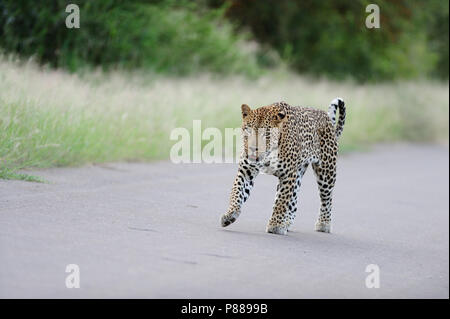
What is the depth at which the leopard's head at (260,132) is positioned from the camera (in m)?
9.69

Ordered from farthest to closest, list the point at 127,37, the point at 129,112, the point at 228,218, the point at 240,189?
the point at 127,37, the point at 129,112, the point at 228,218, the point at 240,189

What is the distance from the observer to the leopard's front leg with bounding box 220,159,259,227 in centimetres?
980

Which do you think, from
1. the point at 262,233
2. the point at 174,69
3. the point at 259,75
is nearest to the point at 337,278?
the point at 262,233

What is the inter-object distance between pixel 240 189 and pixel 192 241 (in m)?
1.06

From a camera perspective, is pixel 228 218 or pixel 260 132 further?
pixel 228 218

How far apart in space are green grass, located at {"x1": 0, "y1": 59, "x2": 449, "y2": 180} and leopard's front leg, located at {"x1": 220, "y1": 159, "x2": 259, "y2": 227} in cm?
312

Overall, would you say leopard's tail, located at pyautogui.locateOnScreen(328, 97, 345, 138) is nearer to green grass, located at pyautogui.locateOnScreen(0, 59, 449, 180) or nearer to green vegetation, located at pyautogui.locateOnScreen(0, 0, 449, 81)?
green grass, located at pyautogui.locateOnScreen(0, 59, 449, 180)

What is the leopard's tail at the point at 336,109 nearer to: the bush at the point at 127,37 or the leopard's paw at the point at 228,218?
the leopard's paw at the point at 228,218

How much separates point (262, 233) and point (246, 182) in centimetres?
55

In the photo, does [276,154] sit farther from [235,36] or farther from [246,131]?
[235,36]

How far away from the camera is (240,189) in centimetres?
984

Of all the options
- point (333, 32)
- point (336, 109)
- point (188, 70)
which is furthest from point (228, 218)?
point (333, 32)

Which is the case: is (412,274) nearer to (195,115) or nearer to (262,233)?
(262,233)
